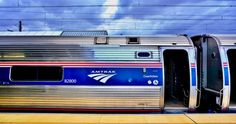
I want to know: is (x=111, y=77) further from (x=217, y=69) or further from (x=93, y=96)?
(x=217, y=69)

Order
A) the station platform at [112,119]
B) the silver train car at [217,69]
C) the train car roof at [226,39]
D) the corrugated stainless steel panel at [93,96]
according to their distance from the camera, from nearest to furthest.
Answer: the station platform at [112,119] < the silver train car at [217,69] < the corrugated stainless steel panel at [93,96] < the train car roof at [226,39]

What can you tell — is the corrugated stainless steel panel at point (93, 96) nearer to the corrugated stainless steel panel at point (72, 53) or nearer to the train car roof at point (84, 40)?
the corrugated stainless steel panel at point (72, 53)

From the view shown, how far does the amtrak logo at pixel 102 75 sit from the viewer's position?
9664mm

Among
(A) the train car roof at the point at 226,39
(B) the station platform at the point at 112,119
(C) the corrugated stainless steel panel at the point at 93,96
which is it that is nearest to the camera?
(B) the station platform at the point at 112,119

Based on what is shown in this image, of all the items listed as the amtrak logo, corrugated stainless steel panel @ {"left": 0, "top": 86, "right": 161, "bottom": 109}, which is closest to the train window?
the amtrak logo

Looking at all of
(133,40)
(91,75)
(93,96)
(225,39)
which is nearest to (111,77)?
(91,75)

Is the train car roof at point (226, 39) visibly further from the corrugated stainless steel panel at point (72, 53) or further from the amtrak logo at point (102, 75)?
the amtrak logo at point (102, 75)

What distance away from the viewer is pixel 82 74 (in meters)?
9.67

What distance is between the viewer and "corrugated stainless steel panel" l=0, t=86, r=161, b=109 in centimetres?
961

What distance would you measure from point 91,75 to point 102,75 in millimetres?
289

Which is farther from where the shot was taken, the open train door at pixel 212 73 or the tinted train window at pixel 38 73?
the tinted train window at pixel 38 73

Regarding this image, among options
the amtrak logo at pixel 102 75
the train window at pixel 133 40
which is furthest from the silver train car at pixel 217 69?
the amtrak logo at pixel 102 75

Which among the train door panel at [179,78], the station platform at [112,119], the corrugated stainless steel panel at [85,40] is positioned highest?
the corrugated stainless steel panel at [85,40]

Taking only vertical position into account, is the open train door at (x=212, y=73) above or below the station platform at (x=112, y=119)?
above
